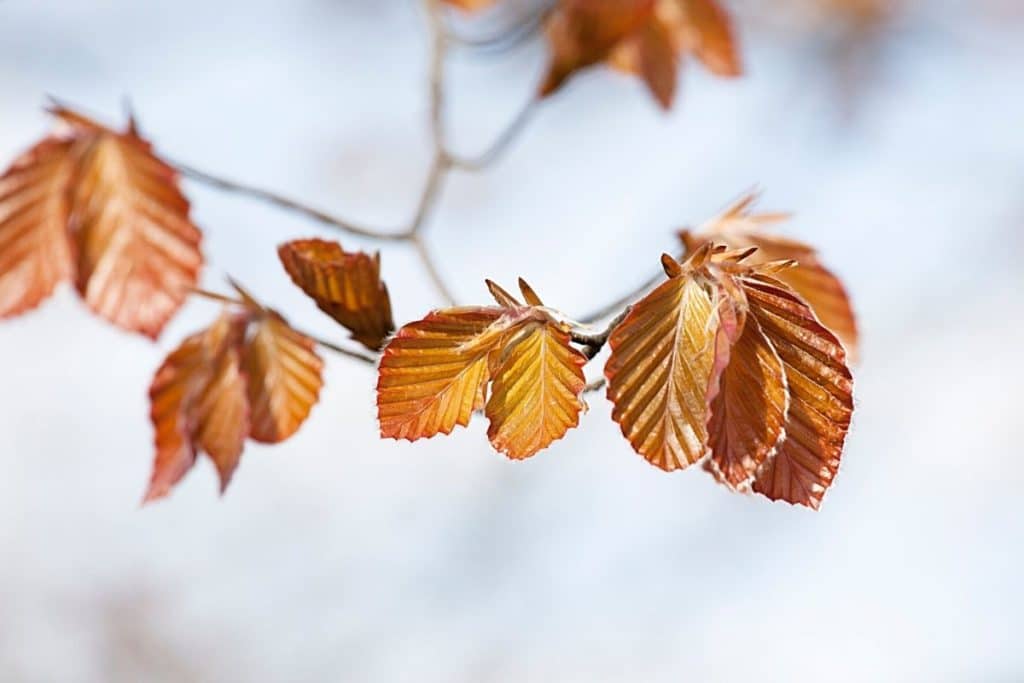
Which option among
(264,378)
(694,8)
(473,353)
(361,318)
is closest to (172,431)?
(264,378)

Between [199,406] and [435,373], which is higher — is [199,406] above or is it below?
below

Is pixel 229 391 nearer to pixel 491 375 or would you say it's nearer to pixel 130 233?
pixel 130 233

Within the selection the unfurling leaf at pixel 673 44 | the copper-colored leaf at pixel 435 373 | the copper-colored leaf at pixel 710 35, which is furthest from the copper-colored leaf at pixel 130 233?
the copper-colored leaf at pixel 710 35

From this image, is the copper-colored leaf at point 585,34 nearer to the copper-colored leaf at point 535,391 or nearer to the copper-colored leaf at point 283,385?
the copper-colored leaf at point 283,385

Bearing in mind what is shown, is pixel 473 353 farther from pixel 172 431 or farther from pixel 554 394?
pixel 172 431

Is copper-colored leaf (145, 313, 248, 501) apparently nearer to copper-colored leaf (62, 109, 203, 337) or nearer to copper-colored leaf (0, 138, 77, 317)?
copper-colored leaf (62, 109, 203, 337)

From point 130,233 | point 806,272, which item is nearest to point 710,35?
point 806,272
